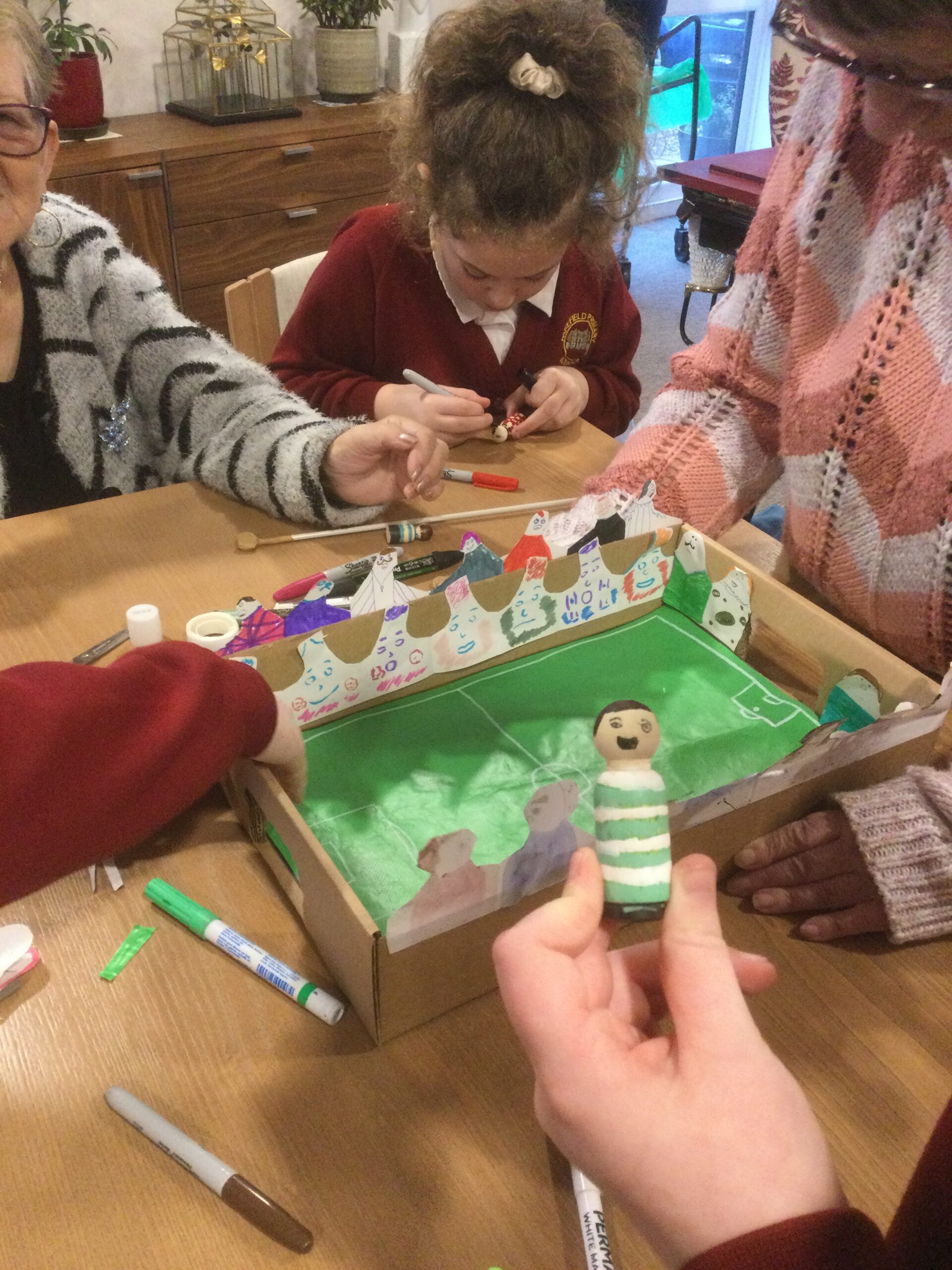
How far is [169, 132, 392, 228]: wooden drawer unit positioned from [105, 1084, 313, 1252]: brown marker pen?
7.83 feet

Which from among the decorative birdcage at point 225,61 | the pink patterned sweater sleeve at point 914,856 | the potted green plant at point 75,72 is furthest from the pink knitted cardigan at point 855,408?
the decorative birdcage at point 225,61

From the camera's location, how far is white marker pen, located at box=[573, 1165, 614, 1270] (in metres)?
0.47

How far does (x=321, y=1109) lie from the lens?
20.8 inches

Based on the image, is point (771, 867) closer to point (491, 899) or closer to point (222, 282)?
point (491, 899)

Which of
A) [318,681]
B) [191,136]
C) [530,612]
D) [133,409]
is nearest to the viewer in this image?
[318,681]

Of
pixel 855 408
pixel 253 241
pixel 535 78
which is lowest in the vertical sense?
pixel 253 241

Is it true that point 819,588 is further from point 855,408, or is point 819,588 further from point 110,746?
point 110,746

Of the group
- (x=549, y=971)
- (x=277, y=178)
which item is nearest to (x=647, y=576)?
(x=549, y=971)

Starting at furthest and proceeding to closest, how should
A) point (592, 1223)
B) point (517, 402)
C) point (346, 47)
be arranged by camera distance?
point (346, 47)
point (517, 402)
point (592, 1223)

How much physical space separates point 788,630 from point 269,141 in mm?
2259

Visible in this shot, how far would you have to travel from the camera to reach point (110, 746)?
0.57 metres

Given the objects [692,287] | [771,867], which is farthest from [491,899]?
[692,287]

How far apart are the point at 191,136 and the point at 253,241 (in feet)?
0.95

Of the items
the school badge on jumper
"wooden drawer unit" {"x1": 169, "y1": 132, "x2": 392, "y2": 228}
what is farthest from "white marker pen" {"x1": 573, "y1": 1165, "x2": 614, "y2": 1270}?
"wooden drawer unit" {"x1": 169, "y1": 132, "x2": 392, "y2": 228}
